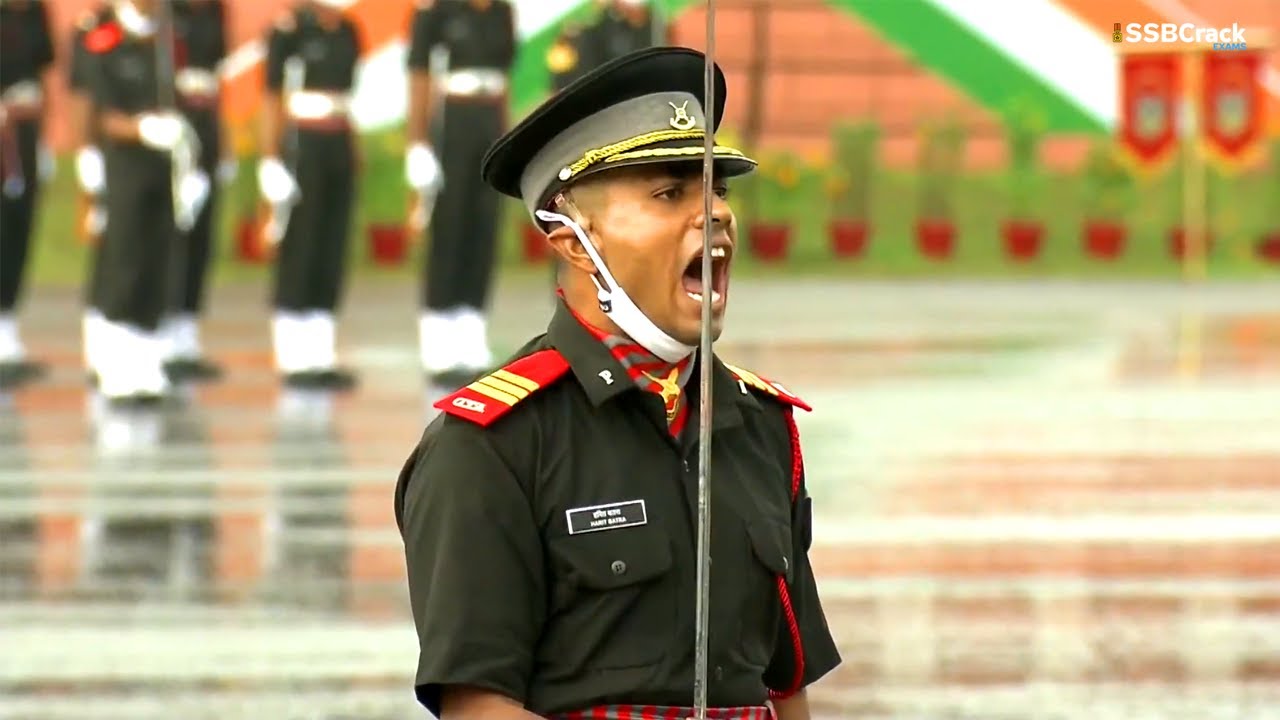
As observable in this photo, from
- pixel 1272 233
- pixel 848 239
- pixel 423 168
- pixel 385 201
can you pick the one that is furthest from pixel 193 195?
pixel 1272 233

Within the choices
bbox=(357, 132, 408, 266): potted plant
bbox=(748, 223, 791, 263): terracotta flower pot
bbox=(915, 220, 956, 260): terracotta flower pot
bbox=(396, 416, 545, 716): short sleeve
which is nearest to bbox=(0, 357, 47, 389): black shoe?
bbox=(357, 132, 408, 266): potted plant

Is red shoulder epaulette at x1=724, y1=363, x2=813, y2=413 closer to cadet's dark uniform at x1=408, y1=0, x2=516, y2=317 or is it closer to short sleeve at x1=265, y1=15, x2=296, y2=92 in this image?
cadet's dark uniform at x1=408, y1=0, x2=516, y2=317

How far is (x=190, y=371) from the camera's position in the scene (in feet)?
50.0

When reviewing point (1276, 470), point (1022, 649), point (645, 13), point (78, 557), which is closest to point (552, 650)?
point (1022, 649)

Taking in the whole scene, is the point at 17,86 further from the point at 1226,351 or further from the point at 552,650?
the point at 552,650

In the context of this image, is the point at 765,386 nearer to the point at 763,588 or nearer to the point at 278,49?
the point at 763,588

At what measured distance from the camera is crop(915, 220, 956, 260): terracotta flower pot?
78.1 feet

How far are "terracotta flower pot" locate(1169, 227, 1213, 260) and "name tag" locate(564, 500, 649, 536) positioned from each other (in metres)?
21.0

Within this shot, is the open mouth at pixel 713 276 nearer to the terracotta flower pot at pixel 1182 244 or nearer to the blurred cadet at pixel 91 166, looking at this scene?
the blurred cadet at pixel 91 166

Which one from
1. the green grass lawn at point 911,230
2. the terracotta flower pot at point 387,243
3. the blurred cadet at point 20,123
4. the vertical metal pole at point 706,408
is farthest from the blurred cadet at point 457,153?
the vertical metal pole at point 706,408

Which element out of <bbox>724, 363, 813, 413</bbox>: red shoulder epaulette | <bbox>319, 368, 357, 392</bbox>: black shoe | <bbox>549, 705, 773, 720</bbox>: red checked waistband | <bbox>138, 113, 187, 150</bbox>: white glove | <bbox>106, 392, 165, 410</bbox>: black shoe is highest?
<bbox>138, 113, 187, 150</bbox>: white glove

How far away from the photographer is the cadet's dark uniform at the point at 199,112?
15.7 m

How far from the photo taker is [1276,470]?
11492mm

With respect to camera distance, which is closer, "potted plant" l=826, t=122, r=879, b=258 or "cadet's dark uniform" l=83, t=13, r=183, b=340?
"cadet's dark uniform" l=83, t=13, r=183, b=340
